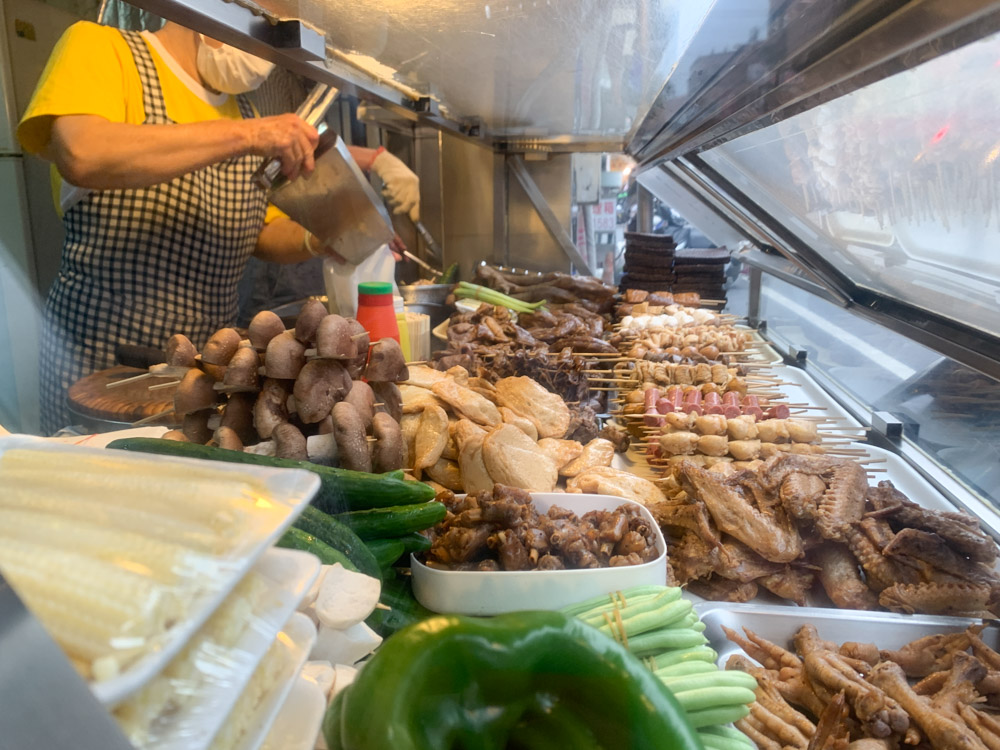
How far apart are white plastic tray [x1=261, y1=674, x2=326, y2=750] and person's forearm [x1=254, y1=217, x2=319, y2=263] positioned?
10.2 feet

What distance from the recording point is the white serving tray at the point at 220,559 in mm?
420

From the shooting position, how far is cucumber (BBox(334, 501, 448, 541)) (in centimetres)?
162

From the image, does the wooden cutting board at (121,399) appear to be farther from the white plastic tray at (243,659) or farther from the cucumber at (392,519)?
the white plastic tray at (243,659)

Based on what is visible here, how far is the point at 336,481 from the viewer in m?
1.63

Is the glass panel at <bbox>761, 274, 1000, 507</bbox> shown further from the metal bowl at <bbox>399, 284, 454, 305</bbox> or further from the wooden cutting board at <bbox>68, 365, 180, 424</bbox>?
the wooden cutting board at <bbox>68, 365, 180, 424</bbox>

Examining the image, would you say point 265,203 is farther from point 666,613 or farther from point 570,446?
point 666,613

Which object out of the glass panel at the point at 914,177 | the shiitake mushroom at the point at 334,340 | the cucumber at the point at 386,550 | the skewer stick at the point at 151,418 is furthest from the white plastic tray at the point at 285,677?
the glass panel at the point at 914,177

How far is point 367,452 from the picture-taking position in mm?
1817

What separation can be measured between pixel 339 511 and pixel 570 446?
131 cm

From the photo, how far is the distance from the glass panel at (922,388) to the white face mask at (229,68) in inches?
134

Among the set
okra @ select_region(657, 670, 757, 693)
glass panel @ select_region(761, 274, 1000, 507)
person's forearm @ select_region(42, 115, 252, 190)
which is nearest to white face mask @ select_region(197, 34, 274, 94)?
person's forearm @ select_region(42, 115, 252, 190)

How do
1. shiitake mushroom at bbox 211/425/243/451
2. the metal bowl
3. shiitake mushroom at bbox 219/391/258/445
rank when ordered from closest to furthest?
shiitake mushroom at bbox 211/425/243/451 < shiitake mushroom at bbox 219/391/258/445 < the metal bowl

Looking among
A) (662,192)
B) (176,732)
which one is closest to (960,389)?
(176,732)

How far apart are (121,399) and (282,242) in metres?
1.64
